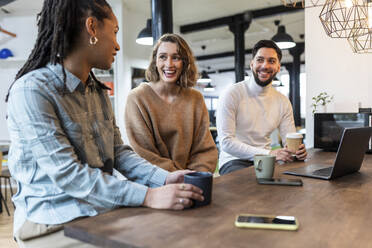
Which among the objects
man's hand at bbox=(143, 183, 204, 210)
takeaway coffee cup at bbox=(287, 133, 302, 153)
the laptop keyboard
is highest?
takeaway coffee cup at bbox=(287, 133, 302, 153)

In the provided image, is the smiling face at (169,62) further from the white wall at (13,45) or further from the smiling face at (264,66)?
the white wall at (13,45)

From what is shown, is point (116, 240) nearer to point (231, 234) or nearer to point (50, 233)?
point (231, 234)

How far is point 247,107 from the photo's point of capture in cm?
244

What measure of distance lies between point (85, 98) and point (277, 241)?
784 millimetres

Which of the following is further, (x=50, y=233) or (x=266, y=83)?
(x=266, y=83)

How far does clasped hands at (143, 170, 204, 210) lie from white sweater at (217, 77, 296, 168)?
4.45 ft

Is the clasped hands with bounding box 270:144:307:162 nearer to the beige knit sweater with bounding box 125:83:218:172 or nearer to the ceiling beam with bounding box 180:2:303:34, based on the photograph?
the beige knit sweater with bounding box 125:83:218:172

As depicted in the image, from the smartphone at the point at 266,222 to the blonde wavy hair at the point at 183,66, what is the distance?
4.28 ft

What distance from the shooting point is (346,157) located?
54.6 inches

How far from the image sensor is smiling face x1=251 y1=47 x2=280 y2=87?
2432mm

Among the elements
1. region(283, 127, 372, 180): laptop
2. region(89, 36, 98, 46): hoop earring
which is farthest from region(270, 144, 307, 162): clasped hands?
region(89, 36, 98, 46): hoop earring

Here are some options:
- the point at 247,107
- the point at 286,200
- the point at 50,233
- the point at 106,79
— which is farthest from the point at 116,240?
the point at 106,79

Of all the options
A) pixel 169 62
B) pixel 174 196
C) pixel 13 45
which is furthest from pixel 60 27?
pixel 13 45

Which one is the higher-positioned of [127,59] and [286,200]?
[127,59]
